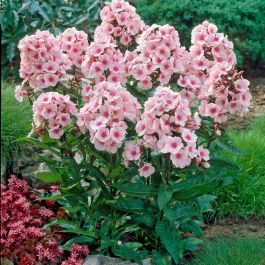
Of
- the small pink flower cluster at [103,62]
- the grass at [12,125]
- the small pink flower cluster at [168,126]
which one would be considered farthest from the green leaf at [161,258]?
the grass at [12,125]

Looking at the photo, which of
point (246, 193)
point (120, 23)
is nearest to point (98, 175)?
point (120, 23)

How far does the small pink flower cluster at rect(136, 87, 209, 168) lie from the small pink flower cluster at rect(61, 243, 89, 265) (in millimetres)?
901

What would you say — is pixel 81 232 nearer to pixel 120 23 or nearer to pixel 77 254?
pixel 77 254

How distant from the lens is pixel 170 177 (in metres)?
3.58

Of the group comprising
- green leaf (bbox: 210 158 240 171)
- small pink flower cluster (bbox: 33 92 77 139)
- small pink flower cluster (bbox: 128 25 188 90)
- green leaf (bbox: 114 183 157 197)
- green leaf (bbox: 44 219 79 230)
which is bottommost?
green leaf (bbox: 44 219 79 230)

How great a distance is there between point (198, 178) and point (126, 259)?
69 cm

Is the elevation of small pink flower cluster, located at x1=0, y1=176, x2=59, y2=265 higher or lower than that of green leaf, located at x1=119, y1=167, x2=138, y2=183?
lower

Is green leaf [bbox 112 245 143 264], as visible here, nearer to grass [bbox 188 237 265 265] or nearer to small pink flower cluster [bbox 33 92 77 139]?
grass [bbox 188 237 265 265]

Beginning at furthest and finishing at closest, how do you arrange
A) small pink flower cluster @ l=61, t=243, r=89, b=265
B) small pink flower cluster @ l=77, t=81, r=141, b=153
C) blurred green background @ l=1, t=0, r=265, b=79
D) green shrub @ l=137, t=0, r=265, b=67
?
green shrub @ l=137, t=0, r=265, b=67
blurred green background @ l=1, t=0, r=265, b=79
small pink flower cluster @ l=61, t=243, r=89, b=265
small pink flower cluster @ l=77, t=81, r=141, b=153

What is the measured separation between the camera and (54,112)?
3.18m

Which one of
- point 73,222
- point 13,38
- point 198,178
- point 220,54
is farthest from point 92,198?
point 13,38

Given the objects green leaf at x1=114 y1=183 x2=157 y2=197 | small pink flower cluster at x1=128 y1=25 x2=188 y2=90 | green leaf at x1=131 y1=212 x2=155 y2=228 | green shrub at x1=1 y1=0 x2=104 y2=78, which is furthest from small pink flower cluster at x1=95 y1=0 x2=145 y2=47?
green shrub at x1=1 y1=0 x2=104 y2=78

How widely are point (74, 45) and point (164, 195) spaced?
3.09 ft

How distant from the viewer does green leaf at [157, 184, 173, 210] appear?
3279mm
